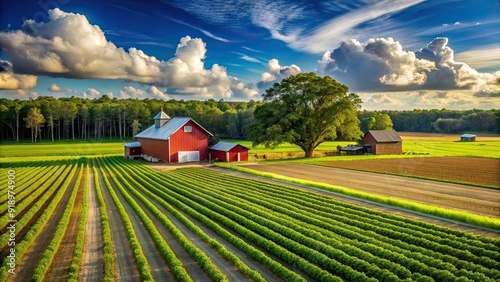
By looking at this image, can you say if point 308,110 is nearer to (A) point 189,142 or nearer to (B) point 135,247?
(A) point 189,142

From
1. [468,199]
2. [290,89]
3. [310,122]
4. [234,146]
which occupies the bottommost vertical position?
[468,199]

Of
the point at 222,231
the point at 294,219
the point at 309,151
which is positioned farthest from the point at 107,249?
the point at 309,151

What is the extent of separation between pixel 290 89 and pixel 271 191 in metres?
32.5

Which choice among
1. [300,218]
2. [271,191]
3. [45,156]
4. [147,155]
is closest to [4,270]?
[300,218]

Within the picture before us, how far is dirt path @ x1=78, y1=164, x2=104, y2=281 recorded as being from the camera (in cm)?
1094

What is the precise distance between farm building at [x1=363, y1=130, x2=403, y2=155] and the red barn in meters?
32.3

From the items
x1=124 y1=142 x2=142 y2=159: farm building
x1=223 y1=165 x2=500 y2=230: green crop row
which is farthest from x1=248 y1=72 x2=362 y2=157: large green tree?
x1=223 y1=165 x2=500 y2=230: green crop row

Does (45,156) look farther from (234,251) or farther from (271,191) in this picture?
(234,251)

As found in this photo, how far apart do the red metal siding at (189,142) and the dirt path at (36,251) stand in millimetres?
29033

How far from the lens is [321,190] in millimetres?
26250

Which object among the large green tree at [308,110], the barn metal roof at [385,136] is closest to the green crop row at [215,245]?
the large green tree at [308,110]

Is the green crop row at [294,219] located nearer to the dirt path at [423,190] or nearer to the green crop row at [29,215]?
the dirt path at [423,190]

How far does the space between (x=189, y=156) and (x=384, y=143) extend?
1464 inches

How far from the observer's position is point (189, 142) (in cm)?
5019
